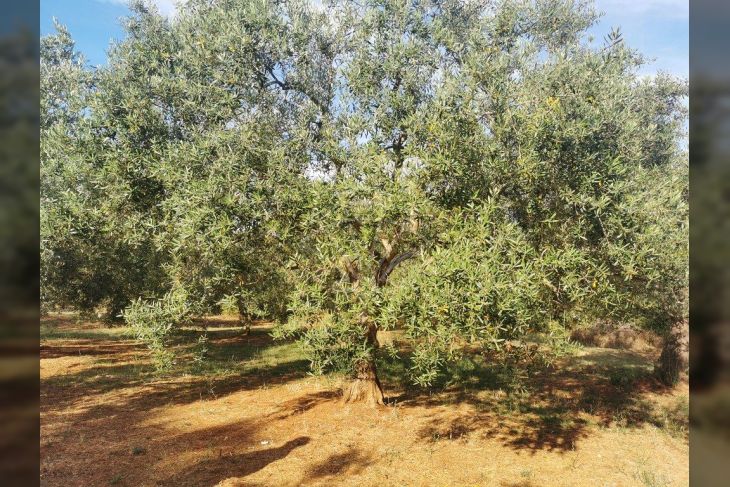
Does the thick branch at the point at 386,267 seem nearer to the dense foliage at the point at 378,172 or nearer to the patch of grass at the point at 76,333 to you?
the dense foliage at the point at 378,172

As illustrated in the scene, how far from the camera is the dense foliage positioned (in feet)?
31.3

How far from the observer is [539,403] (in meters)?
16.5

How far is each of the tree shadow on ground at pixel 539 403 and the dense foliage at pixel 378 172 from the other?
3636mm

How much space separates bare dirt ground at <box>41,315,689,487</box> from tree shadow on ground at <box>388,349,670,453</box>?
0.25ft

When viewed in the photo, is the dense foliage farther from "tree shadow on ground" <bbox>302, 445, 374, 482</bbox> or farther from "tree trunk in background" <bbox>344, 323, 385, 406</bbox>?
"tree shadow on ground" <bbox>302, 445, 374, 482</bbox>

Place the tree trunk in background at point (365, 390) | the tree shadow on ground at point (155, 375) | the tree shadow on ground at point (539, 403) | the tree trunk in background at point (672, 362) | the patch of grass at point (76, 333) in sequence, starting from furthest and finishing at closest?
the patch of grass at point (76, 333) → the tree trunk in background at point (672, 362) → the tree shadow on ground at point (155, 375) → the tree trunk in background at point (365, 390) → the tree shadow on ground at point (539, 403)

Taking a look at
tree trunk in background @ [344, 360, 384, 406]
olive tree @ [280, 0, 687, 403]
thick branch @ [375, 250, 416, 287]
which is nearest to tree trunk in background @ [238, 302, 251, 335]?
tree trunk in background @ [344, 360, 384, 406]

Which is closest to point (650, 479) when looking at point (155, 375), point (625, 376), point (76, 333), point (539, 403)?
point (539, 403)

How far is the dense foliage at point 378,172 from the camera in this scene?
9.54 metres

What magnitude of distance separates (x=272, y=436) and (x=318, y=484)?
327 centimetres

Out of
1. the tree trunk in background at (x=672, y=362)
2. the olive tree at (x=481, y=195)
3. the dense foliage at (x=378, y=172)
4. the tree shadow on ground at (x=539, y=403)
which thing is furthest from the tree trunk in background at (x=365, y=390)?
the tree trunk in background at (x=672, y=362)

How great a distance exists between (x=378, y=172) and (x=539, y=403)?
1125 cm
